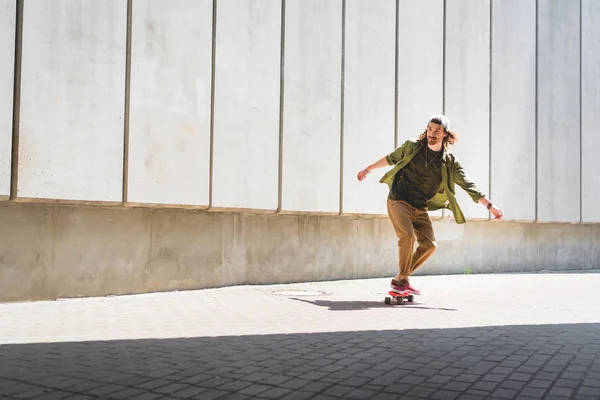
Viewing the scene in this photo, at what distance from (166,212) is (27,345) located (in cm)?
378

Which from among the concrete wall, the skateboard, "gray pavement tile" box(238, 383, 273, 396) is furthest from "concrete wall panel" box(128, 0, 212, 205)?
"gray pavement tile" box(238, 383, 273, 396)

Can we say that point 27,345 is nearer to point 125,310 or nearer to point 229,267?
point 125,310

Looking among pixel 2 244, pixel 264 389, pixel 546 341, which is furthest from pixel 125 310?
pixel 546 341

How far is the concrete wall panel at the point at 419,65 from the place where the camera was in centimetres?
1180

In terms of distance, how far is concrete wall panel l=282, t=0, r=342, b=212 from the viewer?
9.98 m

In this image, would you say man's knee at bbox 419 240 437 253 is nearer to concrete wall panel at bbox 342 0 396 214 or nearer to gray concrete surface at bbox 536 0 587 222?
concrete wall panel at bbox 342 0 396 214

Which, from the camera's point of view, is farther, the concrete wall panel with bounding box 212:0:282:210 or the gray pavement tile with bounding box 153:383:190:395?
the concrete wall panel with bounding box 212:0:282:210

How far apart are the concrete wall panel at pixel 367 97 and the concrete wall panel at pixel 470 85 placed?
160cm

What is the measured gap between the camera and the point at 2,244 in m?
7.09

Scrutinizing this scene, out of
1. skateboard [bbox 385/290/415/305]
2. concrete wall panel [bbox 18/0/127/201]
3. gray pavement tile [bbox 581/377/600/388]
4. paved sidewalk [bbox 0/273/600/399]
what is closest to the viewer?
paved sidewalk [bbox 0/273/600/399]

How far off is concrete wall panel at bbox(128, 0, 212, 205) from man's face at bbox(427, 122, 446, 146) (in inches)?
115

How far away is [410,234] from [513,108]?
6992mm

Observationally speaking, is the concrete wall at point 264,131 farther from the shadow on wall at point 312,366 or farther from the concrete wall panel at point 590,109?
the shadow on wall at point 312,366

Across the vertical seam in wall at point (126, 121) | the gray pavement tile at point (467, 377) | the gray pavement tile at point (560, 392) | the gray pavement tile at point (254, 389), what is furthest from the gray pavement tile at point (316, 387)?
the vertical seam in wall at point (126, 121)
